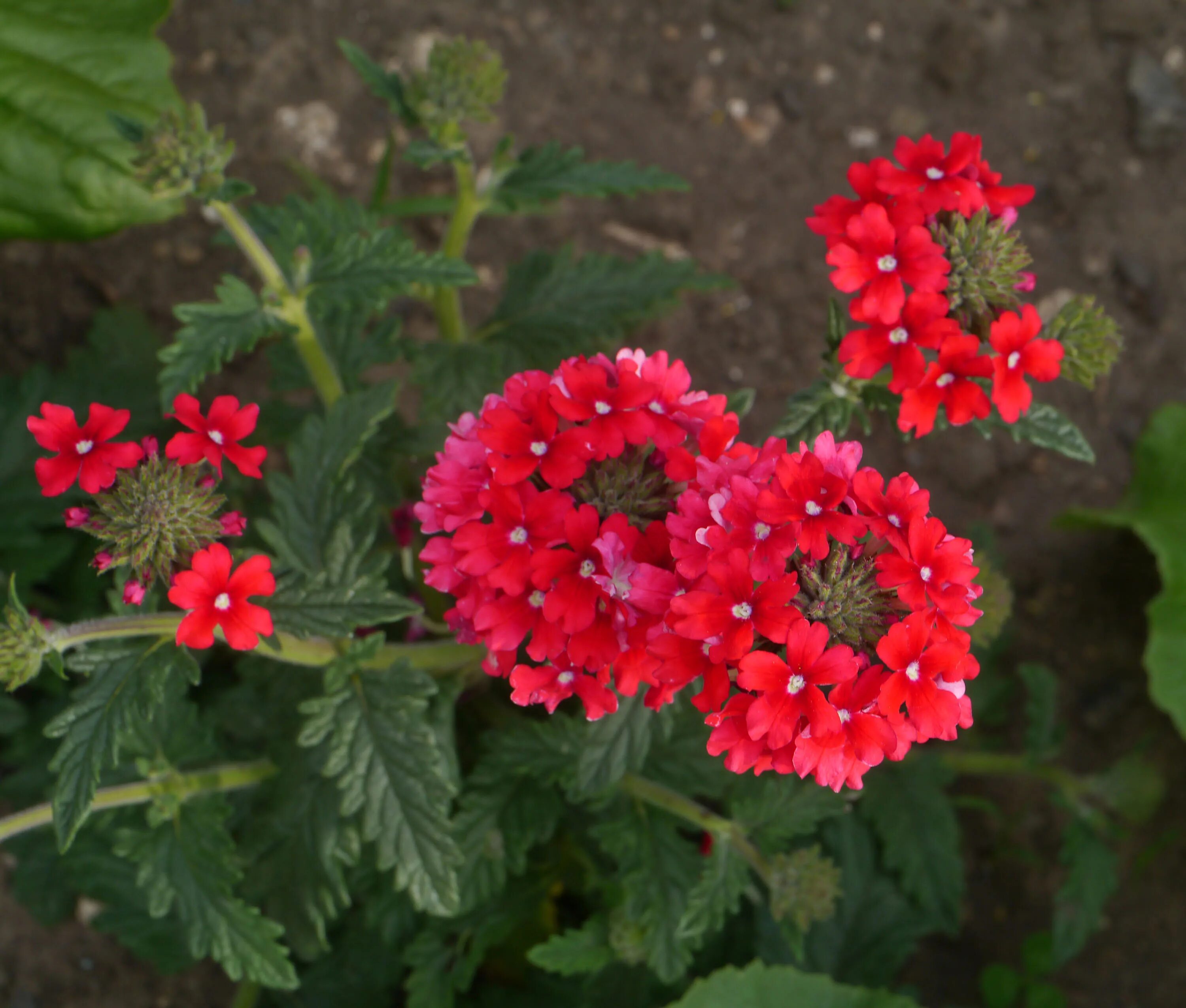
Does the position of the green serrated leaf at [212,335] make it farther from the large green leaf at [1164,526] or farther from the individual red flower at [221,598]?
the large green leaf at [1164,526]

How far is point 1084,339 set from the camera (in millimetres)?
1866

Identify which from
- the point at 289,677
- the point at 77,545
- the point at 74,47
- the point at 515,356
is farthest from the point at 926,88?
the point at 77,545

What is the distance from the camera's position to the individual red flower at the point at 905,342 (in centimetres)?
164

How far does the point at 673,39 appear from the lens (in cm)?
359

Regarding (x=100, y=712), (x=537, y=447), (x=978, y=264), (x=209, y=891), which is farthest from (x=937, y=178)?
(x=209, y=891)

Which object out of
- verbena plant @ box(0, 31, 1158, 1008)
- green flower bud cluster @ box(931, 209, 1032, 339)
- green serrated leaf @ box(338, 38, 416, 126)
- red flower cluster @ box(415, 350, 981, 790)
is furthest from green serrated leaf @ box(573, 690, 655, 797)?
green serrated leaf @ box(338, 38, 416, 126)

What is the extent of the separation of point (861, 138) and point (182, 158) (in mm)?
2527

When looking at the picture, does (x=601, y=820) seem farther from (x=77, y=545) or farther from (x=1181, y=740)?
(x=1181, y=740)

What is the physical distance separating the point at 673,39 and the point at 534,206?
1.53m

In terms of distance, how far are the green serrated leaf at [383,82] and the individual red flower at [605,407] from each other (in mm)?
1088

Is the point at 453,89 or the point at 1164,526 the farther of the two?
the point at 1164,526

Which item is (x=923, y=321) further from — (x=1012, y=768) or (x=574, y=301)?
(x=1012, y=768)

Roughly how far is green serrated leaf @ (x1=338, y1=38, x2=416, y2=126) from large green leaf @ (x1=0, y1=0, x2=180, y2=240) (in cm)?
60

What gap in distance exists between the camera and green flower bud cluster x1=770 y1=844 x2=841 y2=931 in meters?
2.12
